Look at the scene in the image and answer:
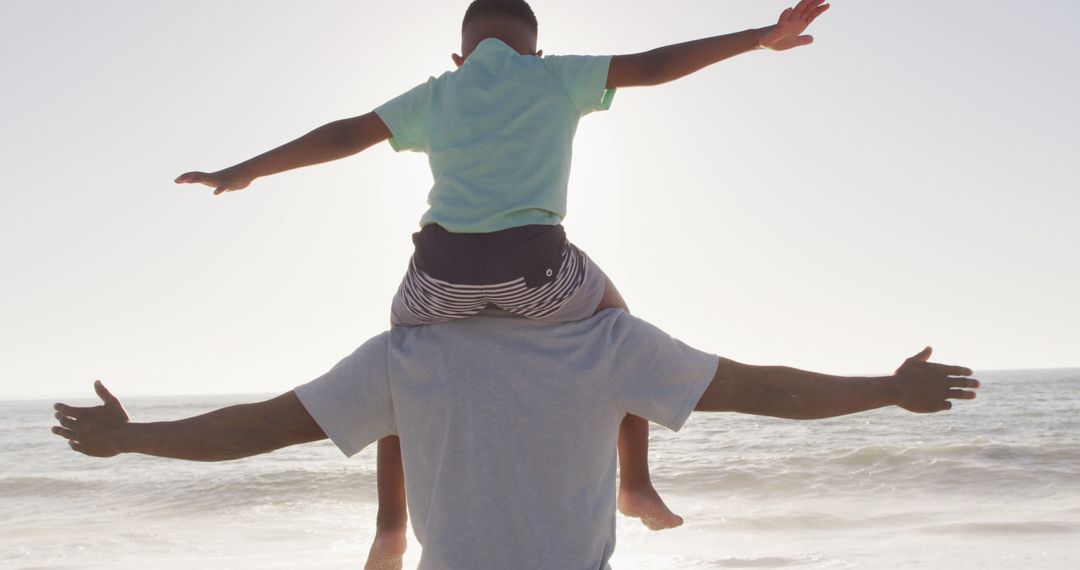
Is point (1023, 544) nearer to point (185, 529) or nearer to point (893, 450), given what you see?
point (893, 450)

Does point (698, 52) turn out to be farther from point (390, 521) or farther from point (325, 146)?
point (390, 521)

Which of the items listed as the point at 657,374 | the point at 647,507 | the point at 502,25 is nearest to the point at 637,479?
the point at 647,507

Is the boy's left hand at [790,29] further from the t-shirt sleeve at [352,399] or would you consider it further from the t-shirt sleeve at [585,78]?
the t-shirt sleeve at [352,399]

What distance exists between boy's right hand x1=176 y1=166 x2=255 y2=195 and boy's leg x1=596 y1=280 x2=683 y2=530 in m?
1.12

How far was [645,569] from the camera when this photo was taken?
5.57 metres

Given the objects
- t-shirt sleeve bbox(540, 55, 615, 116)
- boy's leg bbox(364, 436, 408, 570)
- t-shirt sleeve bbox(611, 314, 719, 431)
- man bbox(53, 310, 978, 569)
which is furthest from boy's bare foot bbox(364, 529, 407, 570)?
t-shirt sleeve bbox(540, 55, 615, 116)

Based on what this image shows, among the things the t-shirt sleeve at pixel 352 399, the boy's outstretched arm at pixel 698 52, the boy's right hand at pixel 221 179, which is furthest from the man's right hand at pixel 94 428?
the boy's outstretched arm at pixel 698 52

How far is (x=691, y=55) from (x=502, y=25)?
486 millimetres

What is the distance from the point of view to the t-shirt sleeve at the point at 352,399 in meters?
1.97

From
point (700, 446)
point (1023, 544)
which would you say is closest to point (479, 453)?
point (1023, 544)

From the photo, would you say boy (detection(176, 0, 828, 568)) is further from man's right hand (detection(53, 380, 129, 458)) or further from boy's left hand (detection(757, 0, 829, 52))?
man's right hand (detection(53, 380, 129, 458))

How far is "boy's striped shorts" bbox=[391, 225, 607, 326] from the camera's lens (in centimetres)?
189

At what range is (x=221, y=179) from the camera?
2.23 m

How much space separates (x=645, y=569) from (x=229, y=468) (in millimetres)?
8404
